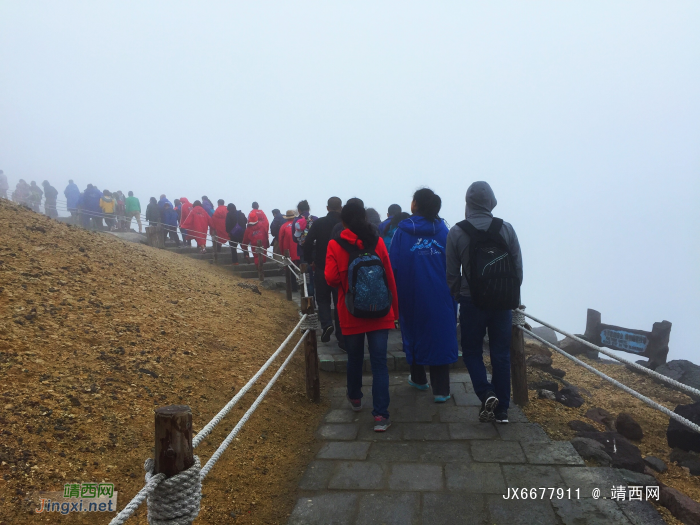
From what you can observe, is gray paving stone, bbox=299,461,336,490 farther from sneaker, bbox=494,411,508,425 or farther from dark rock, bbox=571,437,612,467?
dark rock, bbox=571,437,612,467

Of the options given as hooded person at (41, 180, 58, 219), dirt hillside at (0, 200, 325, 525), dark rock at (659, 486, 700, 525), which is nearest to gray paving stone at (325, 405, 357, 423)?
dirt hillside at (0, 200, 325, 525)

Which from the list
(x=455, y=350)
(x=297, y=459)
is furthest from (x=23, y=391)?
(x=455, y=350)

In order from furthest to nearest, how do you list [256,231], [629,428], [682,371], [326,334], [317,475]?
[256,231] → [682,371] → [326,334] → [629,428] → [317,475]

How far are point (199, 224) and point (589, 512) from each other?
13.8 m

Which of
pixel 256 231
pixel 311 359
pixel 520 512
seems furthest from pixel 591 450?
pixel 256 231

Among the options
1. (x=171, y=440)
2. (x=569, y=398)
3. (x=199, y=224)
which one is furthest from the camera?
(x=199, y=224)

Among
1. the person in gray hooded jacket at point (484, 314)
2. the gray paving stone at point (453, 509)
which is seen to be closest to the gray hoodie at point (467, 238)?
the person in gray hooded jacket at point (484, 314)

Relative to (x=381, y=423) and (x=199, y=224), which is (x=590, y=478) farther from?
(x=199, y=224)

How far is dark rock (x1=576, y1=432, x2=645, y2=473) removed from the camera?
3.16 metres

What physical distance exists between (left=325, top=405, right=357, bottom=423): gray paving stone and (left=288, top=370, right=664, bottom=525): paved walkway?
0.7 inches

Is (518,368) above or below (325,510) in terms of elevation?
above

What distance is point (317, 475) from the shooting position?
3094 mm

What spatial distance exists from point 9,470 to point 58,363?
124 centimetres

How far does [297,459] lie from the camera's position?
3.45m
